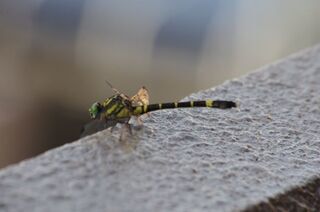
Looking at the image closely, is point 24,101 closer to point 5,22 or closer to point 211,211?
point 5,22

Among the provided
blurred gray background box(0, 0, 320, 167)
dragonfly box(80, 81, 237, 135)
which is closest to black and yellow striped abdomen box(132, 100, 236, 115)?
dragonfly box(80, 81, 237, 135)

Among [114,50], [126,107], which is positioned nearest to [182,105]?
[126,107]

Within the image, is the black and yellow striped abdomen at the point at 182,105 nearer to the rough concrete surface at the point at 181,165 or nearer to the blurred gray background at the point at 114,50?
the rough concrete surface at the point at 181,165

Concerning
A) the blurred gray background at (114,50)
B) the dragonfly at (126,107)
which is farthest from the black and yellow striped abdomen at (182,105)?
the blurred gray background at (114,50)

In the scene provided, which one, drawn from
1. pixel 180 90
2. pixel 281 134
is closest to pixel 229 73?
pixel 180 90

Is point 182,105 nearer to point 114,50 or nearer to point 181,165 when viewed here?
point 181,165

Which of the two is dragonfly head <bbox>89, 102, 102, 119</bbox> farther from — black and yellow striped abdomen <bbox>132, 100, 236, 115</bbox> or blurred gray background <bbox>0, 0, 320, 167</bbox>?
blurred gray background <bbox>0, 0, 320, 167</bbox>
